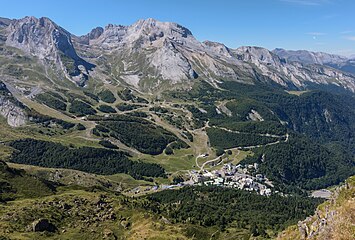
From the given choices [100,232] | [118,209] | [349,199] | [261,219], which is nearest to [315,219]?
[349,199]

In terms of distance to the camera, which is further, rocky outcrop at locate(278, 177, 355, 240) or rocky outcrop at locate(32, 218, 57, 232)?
rocky outcrop at locate(32, 218, 57, 232)

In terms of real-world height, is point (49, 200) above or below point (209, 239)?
above

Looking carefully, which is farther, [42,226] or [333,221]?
[42,226]

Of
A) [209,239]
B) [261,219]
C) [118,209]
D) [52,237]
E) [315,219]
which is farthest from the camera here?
[261,219]

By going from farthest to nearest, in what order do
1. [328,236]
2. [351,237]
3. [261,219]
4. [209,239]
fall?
[261,219], [209,239], [328,236], [351,237]

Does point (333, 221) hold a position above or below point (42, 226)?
above

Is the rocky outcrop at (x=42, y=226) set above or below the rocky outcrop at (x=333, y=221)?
below

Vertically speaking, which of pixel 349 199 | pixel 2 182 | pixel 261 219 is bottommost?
pixel 261 219

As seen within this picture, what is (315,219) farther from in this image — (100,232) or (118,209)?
(118,209)

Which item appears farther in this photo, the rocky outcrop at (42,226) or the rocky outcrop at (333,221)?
the rocky outcrop at (42,226)

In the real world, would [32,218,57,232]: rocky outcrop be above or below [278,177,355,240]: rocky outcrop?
below

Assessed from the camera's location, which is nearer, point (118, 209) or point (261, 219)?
point (118, 209)
